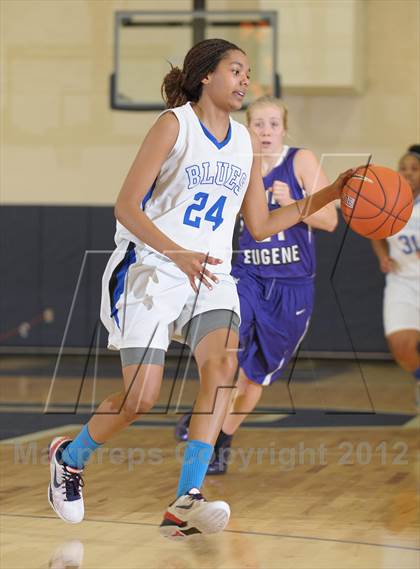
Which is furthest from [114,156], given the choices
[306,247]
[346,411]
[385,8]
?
[306,247]

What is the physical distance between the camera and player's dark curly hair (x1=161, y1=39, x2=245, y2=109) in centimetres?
360

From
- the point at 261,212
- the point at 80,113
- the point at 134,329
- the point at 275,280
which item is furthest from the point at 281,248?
the point at 80,113

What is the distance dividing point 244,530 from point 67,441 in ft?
2.43

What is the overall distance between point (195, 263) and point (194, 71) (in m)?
0.68

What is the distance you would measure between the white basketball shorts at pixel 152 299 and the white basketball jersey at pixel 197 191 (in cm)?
9

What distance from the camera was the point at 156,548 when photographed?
3.92 metres

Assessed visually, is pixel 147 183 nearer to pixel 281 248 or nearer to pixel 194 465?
pixel 194 465

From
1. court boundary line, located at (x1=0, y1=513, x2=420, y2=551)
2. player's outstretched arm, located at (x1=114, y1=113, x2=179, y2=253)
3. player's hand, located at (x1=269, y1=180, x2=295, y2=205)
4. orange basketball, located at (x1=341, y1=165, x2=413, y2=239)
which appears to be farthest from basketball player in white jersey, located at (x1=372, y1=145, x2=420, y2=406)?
player's outstretched arm, located at (x1=114, y1=113, x2=179, y2=253)

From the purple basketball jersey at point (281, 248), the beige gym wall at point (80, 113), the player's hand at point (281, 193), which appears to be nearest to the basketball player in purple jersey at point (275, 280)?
the purple basketball jersey at point (281, 248)

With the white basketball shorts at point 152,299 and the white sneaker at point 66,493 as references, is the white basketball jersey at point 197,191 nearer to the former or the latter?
the white basketball shorts at point 152,299

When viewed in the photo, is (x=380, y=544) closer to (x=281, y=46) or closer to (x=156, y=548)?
(x=156, y=548)

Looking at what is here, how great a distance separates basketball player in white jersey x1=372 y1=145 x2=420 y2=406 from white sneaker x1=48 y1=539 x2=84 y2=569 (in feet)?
10.4

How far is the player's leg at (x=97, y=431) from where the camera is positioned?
11.4ft

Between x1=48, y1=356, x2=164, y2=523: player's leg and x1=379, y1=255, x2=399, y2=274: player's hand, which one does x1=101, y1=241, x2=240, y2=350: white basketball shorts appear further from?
x1=379, y1=255, x2=399, y2=274: player's hand
